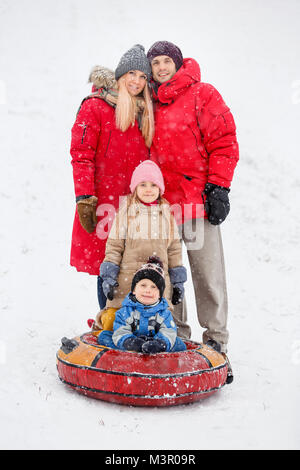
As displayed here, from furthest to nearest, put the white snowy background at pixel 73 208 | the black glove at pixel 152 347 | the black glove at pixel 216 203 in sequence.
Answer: the black glove at pixel 216 203 → the black glove at pixel 152 347 → the white snowy background at pixel 73 208

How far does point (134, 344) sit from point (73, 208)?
6.17m

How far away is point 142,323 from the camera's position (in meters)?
3.47

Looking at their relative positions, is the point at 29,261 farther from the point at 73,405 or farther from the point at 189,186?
the point at 73,405

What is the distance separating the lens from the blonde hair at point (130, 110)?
158 inches

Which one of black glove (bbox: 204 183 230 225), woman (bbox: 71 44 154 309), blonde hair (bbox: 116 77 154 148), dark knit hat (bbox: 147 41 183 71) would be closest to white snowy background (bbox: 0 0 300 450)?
woman (bbox: 71 44 154 309)

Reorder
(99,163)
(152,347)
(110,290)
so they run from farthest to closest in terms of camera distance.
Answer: (99,163), (110,290), (152,347)

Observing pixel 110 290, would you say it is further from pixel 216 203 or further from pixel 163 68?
pixel 163 68

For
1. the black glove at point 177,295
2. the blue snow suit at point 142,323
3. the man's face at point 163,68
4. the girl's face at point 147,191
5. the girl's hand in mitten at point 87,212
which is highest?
the man's face at point 163,68

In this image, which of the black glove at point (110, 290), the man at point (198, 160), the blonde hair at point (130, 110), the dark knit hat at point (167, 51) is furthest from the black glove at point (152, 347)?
the dark knit hat at point (167, 51)

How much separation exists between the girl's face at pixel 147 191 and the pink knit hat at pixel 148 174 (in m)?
0.04

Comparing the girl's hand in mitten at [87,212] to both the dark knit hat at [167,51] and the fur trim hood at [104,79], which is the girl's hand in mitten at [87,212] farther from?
the dark knit hat at [167,51]

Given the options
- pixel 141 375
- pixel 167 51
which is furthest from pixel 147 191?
pixel 141 375

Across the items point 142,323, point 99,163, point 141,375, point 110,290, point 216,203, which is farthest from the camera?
point 99,163
